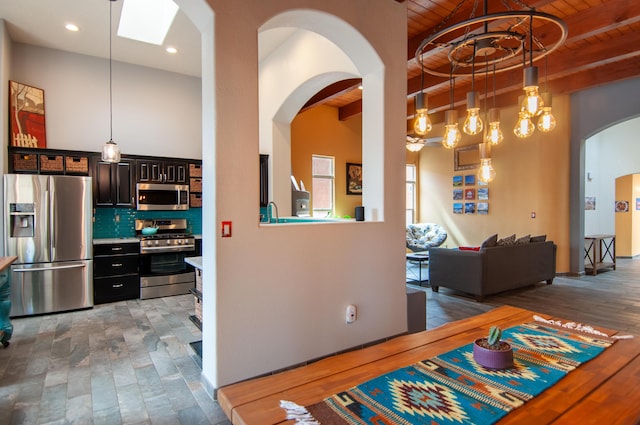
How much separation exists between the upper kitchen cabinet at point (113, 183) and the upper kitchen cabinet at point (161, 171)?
125mm

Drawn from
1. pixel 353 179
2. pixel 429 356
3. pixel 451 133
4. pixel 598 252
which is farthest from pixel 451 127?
pixel 598 252

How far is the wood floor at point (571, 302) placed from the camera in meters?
4.24

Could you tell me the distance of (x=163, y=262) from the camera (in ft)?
17.5

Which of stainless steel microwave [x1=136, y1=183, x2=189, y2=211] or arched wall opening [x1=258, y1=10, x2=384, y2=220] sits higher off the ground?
arched wall opening [x1=258, y1=10, x2=384, y2=220]

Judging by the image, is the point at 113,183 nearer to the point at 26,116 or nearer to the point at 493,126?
the point at 26,116

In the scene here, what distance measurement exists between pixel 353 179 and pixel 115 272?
209 inches

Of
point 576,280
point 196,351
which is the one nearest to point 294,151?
point 196,351

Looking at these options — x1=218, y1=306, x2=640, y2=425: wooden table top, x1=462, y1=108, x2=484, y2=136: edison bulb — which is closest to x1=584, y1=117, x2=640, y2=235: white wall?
x1=462, y1=108, x2=484, y2=136: edison bulb

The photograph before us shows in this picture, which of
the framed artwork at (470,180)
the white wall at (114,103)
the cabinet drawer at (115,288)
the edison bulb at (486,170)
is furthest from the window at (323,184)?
the cabinet drawer at (115,288)

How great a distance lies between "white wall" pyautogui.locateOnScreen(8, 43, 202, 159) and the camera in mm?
5074

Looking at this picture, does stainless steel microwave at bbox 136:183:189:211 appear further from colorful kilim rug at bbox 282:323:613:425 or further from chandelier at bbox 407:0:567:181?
colorful kilim rug at bbox 282:323:613:425

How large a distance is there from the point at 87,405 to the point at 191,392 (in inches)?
26.4

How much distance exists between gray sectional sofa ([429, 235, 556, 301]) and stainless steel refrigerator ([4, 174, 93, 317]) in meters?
5.06

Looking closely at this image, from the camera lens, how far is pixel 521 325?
6.31 feet
